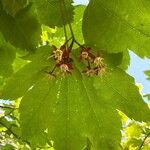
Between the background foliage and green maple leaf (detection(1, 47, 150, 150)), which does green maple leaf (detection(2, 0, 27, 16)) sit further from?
green maple leaf (detection(1, 47, 150, 150))

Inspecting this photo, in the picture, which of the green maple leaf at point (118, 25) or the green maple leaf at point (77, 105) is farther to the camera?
the green maple leaf at point (77, 105)

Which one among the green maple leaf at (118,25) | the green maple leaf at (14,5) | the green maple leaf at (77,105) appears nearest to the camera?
the green maple leaf at (14,5)

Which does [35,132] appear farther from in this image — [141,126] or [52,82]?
[141,126]

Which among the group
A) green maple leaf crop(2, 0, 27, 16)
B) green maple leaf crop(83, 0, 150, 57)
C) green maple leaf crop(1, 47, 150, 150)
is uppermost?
green maple leaf crop(2, 0, 27, 16)

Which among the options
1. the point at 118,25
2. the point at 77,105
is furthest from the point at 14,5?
the point at 77,105

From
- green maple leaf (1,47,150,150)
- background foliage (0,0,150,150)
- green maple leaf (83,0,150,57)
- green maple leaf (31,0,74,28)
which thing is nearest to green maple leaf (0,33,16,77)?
background foliage (0,0,150,150)

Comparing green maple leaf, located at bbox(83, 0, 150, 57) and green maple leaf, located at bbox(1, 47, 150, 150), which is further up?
green maple leaf, located at bbox(83, 0, 150, 57)

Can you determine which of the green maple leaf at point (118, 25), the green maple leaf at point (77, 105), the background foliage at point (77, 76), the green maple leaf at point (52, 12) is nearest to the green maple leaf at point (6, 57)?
the background foliage at point (77, 76)

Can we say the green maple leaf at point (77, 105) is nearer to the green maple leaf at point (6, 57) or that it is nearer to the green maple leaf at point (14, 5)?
the green maple leaf at point (6, 57)
